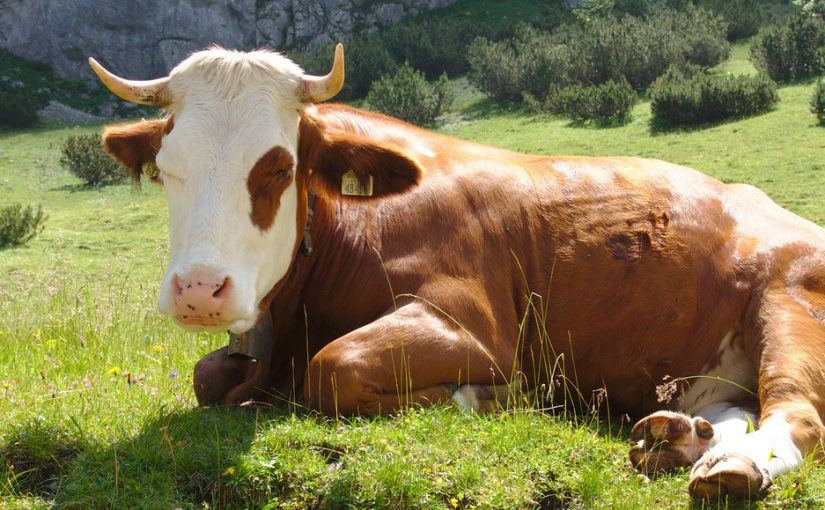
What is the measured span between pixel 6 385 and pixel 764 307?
185 inches

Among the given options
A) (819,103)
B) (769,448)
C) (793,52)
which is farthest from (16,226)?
(793,52)

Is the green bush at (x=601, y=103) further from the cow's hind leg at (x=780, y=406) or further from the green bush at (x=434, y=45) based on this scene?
the cow's hind leg at (x=780, y=406)

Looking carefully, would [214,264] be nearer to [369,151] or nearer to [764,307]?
[369,151]

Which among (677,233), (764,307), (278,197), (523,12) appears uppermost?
(523,12)

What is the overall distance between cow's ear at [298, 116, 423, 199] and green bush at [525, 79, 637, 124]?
52.2 feet

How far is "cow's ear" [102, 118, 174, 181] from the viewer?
18.7 feet

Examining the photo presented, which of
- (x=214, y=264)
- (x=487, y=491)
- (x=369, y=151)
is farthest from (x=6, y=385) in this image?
(x=487, y=491)

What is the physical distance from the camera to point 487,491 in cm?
450

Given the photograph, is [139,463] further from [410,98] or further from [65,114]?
[65,114]

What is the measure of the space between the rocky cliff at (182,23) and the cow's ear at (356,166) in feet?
114

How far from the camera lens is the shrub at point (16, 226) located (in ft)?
51.6

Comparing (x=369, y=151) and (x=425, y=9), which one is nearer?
(x=369, y=151)

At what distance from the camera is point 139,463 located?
4645mm

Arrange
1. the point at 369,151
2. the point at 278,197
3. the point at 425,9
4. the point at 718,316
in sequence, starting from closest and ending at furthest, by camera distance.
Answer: the point at 278,197 → the point at 369,151 → the point at 718,316 → the point at 425,9
